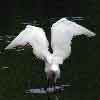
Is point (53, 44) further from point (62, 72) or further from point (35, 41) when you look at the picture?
point (62, 72)

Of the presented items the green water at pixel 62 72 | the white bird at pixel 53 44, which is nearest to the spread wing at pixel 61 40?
the white bird at pixel 53 44

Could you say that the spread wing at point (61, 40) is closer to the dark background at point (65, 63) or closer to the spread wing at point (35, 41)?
the spread wing at point (35, 41)

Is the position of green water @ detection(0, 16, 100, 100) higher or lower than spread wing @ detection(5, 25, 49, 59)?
lower

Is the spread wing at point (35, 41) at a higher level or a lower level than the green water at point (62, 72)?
higher

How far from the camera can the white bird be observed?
300cm

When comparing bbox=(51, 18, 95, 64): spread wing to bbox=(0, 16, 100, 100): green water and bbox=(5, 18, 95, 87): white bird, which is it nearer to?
bbox=(5, 18, 95, 87): white bird

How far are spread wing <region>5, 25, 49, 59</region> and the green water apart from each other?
0.52ft

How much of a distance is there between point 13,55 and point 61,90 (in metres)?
0.56

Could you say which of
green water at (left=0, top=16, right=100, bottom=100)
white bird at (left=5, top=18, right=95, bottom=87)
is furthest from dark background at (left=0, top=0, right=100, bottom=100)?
white bird at (left=5, top=18, right=95, bottom=87)

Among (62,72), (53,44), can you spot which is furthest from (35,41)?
(62,72)

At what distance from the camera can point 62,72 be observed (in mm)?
→ 3328

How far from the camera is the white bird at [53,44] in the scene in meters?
3.00

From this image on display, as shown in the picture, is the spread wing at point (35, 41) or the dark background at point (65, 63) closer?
the spread wing at point (35, 41)

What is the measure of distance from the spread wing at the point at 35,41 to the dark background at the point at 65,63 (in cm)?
18
